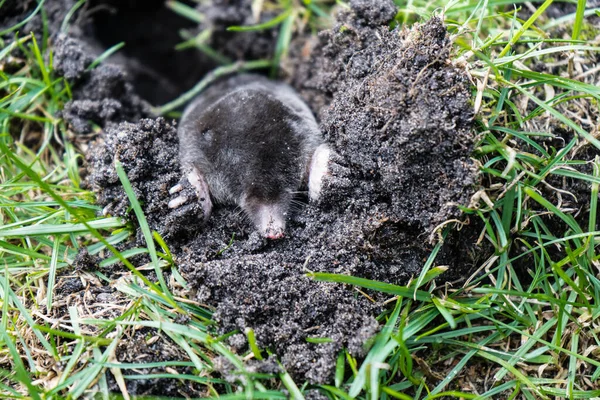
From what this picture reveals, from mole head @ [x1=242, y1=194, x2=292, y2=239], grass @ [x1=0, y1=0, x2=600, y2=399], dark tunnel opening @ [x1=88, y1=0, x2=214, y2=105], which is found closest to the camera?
grass @ [x1=0, y1=0, x2=600, y2=399]

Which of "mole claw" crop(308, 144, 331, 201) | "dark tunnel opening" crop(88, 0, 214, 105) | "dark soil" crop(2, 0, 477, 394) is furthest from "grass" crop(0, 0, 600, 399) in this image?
"dark tunnel opening" crop(88, 0, 214, 105)

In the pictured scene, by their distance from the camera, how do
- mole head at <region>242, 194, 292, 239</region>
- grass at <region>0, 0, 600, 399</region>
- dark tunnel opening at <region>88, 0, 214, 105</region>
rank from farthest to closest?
1. dark tunnel opening at <region>88, 0, 214, 105</region>
2. mole head at <region>242, 194, 292, 239</region>
3. grass at <region>0, 0, 600, 399</region>

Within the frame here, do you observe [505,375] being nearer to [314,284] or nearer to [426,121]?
[314,284]

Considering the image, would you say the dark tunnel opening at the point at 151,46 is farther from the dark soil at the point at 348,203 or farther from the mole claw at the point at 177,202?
the mole claw at the point at 177,202

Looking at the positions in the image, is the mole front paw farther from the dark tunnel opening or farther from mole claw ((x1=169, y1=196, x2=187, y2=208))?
the dark tunnel opening

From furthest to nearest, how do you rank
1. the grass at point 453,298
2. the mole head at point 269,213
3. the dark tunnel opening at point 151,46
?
1. the dark tunnel opening at point 151,46
2. the mole head at point 269,213
3. the grass at point 453,298

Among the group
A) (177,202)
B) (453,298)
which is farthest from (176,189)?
(453,298)

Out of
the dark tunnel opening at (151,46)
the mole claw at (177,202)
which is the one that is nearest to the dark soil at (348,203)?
the mole claw at (177,202)

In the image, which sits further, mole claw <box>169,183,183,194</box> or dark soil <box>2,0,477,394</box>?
mole claw <box>169,183,183,194</box>
